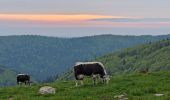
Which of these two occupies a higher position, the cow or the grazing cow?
the cow

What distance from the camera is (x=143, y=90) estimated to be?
1187 inches

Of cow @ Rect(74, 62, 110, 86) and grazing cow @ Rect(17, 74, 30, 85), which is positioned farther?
grazing cow @ Rect(17, 74, 30, 85)

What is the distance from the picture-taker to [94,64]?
41344 mm

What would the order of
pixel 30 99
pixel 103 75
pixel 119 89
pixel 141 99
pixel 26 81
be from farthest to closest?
1. pixel 26 81
2. pixel 103 75
3. pixel 119 89
4. pixel 30 99
5. pixel 141 99

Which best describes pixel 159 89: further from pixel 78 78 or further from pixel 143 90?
pixel 78 78

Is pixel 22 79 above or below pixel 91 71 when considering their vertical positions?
below

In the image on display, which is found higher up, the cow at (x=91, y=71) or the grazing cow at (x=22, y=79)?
the cow at (x=91, y=71)

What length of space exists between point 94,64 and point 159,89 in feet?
36.7

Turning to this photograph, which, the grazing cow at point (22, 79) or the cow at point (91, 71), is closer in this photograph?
the cow at point (91, 71)

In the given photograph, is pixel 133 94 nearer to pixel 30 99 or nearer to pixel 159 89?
pixel 159 89

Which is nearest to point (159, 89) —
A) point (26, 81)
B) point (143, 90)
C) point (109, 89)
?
point (143, 90)

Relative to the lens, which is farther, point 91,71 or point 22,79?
point 22,79

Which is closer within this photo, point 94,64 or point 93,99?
point 93,99

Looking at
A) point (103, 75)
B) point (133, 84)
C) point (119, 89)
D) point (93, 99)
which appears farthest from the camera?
point (103, 75)
